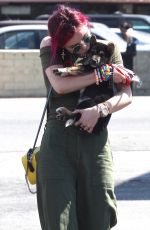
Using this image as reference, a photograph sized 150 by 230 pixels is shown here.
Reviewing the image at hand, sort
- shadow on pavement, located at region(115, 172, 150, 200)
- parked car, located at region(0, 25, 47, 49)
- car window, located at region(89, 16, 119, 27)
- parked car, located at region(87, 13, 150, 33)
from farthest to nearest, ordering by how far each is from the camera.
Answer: car window, located at region(89, 16, 119, 27)
parked car, located at region(87, 13, 150, 33)
parked car, located at region(0, 25, 47, 49)
shadow on pavement, located at region(115, 172, 150, 200)

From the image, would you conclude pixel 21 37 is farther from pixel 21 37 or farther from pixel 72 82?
pixel 72 82

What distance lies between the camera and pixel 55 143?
11.7 ft

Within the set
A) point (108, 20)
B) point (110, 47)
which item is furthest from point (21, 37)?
point (110, 47)

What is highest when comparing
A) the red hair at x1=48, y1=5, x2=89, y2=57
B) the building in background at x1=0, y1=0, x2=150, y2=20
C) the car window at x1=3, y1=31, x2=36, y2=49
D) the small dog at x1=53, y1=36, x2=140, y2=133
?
the red hair at x1=48, y1=5, x2=89, y2=57

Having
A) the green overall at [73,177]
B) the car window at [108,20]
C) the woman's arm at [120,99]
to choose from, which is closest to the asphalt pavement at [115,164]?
the green overall at [73,177]

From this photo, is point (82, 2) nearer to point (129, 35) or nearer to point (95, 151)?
point (129, 35)

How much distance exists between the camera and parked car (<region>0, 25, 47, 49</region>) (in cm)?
1683

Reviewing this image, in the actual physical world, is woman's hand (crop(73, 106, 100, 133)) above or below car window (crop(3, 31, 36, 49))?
above

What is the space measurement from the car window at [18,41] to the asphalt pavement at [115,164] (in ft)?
9.54

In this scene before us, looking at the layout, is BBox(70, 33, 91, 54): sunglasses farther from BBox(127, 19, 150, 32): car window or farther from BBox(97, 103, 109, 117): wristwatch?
BBox(127, 19, 150, 32): car window

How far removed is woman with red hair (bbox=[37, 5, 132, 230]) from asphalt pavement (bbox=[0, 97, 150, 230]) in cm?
229

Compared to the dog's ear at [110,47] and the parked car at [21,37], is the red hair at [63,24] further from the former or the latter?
the parked car at [21,37]

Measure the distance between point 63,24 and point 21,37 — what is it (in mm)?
13503

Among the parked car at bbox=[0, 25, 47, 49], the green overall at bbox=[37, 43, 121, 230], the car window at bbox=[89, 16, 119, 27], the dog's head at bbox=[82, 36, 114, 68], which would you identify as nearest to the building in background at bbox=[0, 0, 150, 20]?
the car window at bbox=[89, 16, 119, 27]
